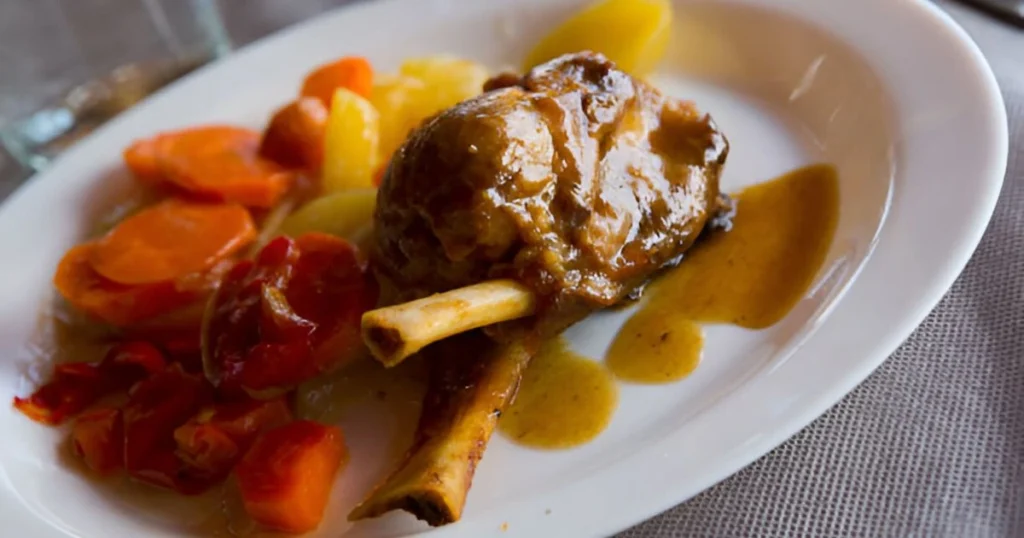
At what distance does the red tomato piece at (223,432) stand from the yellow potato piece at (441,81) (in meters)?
1.10

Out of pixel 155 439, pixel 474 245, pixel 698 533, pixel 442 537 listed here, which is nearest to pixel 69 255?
pixel 155 439

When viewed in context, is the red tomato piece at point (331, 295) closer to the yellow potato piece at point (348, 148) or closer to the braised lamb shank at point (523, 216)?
the braised lamb shank at point (523, 216)

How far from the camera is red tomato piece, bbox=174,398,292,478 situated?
190 cm

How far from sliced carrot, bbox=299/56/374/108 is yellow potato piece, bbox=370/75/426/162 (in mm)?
68

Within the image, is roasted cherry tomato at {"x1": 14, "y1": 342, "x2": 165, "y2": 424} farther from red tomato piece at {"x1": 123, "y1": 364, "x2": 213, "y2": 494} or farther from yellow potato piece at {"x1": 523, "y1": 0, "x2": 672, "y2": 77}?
yellow potato piece at {"x1": 523, "y1": 0, "x2": 672, "y2": 77}

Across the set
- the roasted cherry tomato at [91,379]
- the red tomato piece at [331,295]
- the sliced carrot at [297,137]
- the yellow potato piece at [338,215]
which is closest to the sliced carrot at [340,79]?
the sliced carrot at [297,137]

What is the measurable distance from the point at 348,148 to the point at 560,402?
1095 mm

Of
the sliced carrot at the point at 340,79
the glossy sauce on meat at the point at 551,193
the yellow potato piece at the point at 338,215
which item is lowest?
the yellow potato piece at the point at 338,215

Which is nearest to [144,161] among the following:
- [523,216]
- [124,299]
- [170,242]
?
[170,242]

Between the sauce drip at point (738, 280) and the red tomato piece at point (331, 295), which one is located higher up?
the red tomato piece at point (331, 295)

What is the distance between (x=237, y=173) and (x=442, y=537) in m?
1.44

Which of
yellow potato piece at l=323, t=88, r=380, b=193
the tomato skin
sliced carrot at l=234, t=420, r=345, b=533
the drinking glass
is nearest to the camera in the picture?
sliced carrot at l=234, t=420, r=345, b=533

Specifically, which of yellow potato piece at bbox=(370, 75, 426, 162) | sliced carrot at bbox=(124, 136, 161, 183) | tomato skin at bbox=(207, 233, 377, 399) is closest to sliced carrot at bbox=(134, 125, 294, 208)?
sliced carrot at bbox=(124, 136, 161, 183)

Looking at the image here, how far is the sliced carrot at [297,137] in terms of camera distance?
104 inches
